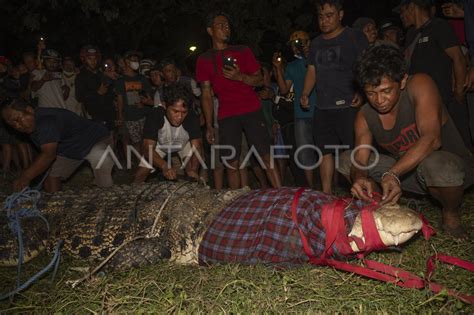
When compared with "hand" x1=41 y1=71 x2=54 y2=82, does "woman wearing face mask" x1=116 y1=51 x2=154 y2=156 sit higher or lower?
lower

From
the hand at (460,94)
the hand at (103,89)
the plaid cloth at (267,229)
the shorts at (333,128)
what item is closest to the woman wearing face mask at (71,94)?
the hand at (103,89)

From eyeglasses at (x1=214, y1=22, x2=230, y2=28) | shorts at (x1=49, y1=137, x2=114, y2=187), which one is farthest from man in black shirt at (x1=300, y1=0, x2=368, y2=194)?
shorts at (x1=49, y1=137, x2=114, y2=187)

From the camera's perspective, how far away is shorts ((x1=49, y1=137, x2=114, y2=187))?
4.71 meters

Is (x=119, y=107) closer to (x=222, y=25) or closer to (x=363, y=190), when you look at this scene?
(x=222, y=25)

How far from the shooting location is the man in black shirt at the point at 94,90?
6.43 metres

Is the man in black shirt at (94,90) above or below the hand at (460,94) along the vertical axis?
above

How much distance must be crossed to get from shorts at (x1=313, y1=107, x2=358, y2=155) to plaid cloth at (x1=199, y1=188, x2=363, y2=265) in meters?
1.76

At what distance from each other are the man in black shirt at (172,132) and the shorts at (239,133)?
0.32 metres

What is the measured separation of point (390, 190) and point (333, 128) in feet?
6.00

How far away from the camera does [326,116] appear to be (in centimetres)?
424

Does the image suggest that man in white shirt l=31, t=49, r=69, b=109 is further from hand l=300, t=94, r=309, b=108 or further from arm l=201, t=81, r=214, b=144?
hand l=300, t=94, r=309, b=108

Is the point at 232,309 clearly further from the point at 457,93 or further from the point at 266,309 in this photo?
the point at 457,93

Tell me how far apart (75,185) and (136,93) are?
171 centimetres

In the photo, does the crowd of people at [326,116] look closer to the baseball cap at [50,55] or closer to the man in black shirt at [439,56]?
the man in black shirt at [439,56]
